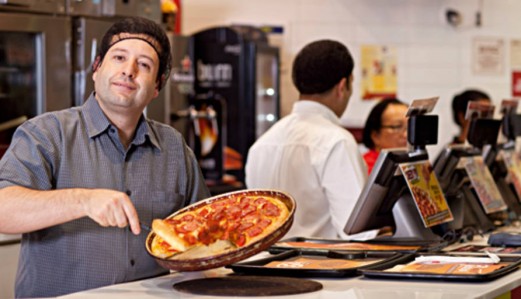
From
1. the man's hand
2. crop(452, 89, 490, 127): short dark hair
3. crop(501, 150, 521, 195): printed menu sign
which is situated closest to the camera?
the man's hand

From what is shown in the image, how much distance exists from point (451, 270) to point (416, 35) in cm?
545

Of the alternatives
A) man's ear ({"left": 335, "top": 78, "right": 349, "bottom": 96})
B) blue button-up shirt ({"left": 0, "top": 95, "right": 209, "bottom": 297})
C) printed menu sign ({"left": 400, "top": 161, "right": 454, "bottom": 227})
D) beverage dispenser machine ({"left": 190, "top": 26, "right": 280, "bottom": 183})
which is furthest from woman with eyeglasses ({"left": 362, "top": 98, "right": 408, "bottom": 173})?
blue button-up shirt ({"left": 0, "top": 95, "right": 209, "bottom": 297})

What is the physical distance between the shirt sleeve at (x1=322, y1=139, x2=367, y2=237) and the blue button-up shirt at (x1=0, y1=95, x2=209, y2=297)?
1036mm

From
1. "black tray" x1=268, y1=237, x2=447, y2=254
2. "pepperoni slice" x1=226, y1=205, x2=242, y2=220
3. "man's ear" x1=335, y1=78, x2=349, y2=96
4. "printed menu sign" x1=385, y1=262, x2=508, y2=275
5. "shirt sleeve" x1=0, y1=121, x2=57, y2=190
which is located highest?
"man's ear" x1=335, y1=78, x2=349, y2=96

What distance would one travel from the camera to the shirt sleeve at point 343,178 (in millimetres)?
3799

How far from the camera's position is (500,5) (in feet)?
26.9

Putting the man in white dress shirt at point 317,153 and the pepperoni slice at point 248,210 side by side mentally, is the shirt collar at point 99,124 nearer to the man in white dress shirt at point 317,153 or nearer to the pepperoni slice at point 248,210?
the pepperoni slice at point 248,210

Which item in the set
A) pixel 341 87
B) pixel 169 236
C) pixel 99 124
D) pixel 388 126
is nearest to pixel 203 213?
pixel 169 236

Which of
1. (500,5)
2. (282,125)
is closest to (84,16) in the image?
(282,125)

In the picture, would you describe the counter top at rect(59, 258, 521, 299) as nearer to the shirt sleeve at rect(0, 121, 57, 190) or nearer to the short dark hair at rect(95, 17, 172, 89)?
the shirt sleeve at rect(0, 121, 57, 190)

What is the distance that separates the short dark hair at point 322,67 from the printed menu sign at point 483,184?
2.11 feet

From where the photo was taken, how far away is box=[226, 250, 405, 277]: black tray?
2.73 m

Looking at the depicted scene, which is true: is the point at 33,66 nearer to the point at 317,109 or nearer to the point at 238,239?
the point at 317,109

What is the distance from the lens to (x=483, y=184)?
13.5 ft
